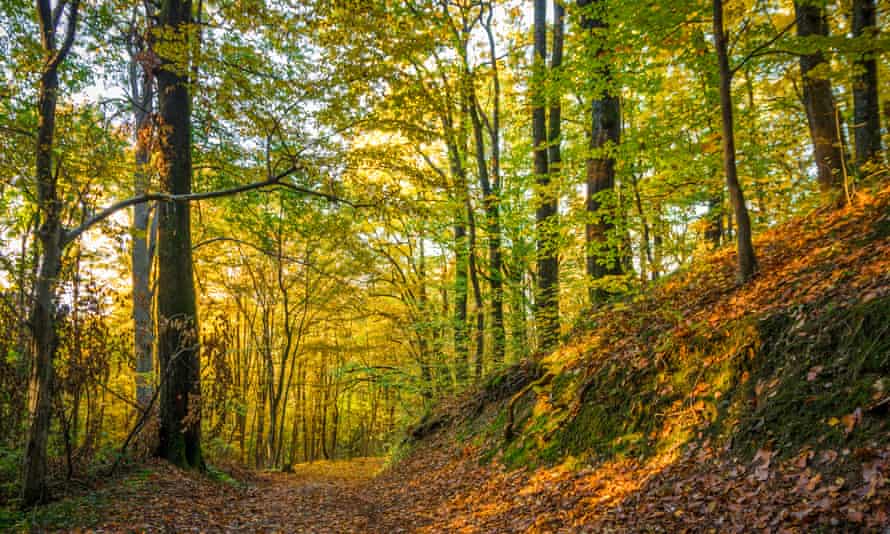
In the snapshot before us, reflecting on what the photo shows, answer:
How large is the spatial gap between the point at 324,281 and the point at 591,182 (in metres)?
13.5

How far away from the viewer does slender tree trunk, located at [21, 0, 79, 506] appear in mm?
5961

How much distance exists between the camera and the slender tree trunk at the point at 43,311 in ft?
19.6

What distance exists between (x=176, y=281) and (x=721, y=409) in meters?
9.18

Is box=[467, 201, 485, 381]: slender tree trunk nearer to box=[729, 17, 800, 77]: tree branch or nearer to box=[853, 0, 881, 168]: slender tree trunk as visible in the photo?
box=[729, 17, 800, 77]: tree branch

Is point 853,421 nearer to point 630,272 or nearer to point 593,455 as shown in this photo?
point 593,455

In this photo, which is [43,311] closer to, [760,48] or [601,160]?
[601,160]

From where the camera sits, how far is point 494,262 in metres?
14.5

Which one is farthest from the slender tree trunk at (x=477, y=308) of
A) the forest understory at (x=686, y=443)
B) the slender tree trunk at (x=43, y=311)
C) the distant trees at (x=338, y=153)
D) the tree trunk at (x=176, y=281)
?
the slender tree trunk at (x=43, y=311)

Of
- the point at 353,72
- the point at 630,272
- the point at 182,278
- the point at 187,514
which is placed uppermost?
the point at 353,72

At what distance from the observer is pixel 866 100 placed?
752cm

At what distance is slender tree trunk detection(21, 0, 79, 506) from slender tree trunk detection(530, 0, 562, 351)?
7.23 metres

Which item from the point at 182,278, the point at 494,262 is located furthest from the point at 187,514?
the point at 494,262

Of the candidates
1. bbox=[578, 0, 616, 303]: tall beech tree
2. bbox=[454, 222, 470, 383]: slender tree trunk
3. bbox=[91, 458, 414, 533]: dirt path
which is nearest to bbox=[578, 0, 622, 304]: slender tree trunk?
bbox=[578, 0, 616, 303]: tall beech tree

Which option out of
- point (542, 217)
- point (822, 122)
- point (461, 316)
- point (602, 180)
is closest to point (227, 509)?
point (602, 180)
